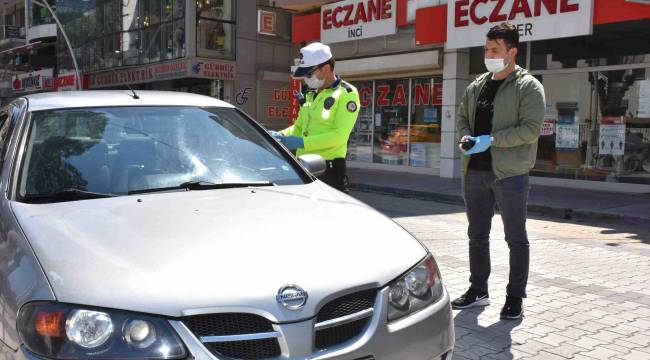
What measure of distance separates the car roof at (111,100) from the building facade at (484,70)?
912cm

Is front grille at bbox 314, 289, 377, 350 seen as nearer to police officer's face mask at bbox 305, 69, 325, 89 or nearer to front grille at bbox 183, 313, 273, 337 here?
front grille at bbox 183, 313, 273, 337

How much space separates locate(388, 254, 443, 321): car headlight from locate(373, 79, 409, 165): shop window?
1477cm

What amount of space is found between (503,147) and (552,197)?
8285mm

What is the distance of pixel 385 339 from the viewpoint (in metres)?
2.13

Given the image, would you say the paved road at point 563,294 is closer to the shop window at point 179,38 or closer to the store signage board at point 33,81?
the shop window at point 179,38

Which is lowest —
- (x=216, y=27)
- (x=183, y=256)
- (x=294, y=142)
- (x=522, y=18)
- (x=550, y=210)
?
(x=550, y=210)

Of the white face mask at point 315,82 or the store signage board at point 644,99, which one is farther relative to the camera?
the store signage board at point 644,99

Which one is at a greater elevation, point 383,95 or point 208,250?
point 383,95

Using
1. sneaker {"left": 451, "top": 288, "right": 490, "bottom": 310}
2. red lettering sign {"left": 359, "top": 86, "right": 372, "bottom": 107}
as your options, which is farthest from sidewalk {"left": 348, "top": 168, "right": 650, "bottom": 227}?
sneaker {"left": 451, "top": 288, "right": 490, "bottom": 310}

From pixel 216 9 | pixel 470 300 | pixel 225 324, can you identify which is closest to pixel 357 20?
pixel 216 9

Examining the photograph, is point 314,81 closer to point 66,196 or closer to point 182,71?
point 66,196

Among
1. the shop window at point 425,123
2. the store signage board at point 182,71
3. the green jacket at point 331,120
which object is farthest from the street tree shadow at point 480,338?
the store signage board at point 182,71

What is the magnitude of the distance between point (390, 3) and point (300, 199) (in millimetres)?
13837

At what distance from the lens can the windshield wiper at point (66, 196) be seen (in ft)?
8.82
